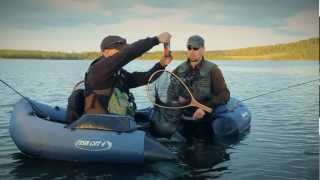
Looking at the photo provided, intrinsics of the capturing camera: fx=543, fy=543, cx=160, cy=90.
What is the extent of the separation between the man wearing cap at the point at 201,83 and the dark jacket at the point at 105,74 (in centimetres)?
149

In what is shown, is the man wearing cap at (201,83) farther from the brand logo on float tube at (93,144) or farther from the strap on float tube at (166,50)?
the brand logo on float tube at (93,144)

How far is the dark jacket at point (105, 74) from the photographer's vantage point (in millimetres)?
7453

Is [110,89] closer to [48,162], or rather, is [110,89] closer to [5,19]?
[48,162]

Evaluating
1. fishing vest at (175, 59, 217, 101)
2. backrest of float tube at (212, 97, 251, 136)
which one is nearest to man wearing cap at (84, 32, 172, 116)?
fishing vest at (175, 59, 217, 101)

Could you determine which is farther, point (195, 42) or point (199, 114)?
point (195, 42)

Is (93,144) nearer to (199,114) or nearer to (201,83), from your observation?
(199,114)

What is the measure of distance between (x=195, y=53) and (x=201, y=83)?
1.67 feet

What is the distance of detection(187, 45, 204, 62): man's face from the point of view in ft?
29.5

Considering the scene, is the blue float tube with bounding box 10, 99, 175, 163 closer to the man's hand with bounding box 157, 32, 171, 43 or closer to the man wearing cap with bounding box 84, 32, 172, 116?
the man wearing cap with bounding box 84, 32, 172, 116

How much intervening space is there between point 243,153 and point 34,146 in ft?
10.7

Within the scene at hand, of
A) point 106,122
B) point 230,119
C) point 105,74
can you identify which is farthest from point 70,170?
point 230,119

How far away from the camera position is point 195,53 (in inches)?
355

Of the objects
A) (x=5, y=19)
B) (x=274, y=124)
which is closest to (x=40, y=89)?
(x=5, y=19)

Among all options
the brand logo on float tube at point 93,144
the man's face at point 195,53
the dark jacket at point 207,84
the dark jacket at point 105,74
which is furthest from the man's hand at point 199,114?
the brand logo on float tube at point 93,144
